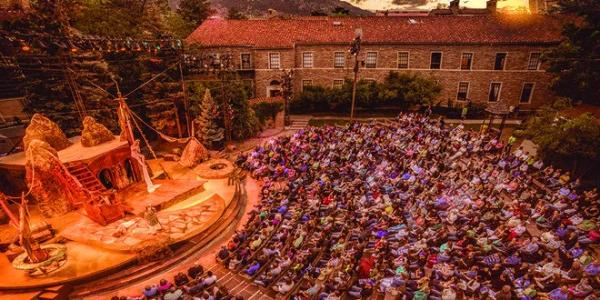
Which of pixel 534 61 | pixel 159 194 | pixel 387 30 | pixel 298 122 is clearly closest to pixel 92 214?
pixel 159 194

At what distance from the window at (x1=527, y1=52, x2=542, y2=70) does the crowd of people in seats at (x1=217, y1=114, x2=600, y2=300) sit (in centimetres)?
1861

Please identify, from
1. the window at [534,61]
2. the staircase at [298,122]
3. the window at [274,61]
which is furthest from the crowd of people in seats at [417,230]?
the window at [534,61]

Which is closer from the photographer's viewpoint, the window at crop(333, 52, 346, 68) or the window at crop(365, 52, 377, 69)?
the window at crop(365, 52, 377, 69)

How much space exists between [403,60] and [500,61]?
990 centimetres

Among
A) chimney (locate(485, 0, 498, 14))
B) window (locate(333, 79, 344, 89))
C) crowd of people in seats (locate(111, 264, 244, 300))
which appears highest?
chimney (locate(485, 0, 498, 14))

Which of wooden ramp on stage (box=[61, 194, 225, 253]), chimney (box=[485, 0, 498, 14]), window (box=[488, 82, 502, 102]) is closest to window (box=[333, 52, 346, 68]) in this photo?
window (box=[488, 82, 502, 102])

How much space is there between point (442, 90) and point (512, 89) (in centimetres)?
718

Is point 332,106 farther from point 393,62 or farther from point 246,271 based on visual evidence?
point 246,271

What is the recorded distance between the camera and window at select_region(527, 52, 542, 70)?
30.5 metres

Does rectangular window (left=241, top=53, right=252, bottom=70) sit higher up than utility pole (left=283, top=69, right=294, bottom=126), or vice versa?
rectangular window (left=241, top=53, right=252, bottom=70)

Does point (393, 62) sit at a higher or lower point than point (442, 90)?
higher

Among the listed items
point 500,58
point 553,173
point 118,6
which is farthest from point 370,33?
point 118,6

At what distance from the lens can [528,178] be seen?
16.3 meters

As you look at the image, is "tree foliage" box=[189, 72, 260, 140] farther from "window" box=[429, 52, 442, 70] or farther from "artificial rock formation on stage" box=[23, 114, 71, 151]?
"window" box=[429, 52, 442, 70]
